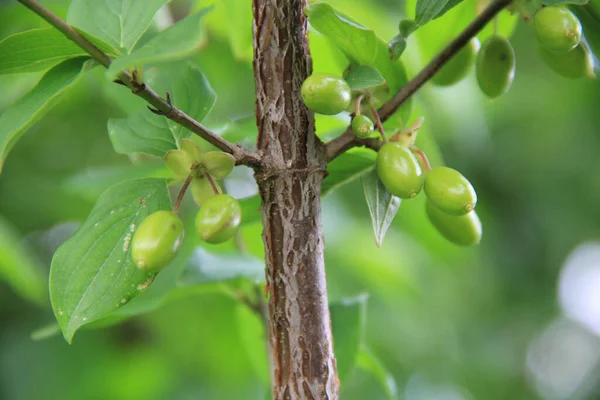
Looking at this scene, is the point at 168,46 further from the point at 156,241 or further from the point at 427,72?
the point at 427,72

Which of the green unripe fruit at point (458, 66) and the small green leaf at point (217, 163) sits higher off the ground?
the green unripe fruit at point (458, 66)

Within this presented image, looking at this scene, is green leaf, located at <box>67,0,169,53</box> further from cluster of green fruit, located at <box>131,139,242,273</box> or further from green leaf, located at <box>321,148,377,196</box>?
green leaf, located at <box>321,148,377,196</box>

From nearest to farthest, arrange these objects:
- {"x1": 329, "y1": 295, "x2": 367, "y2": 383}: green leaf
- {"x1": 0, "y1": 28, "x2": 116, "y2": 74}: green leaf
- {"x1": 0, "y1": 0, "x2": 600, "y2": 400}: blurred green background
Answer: {"x1": 0, "y1": 28, "x2": 116, "y2": 74}: green leaf < {"x1": 329, "y1": 295, "x2": 367, "y2": 383}: green leaf < {"x1": 0, "y1": 0, "x2": 600, "y2": 400}: blurred green background

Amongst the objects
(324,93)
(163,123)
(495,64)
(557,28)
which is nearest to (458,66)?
(495,64)

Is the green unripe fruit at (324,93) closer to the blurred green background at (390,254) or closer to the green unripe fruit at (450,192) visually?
the green unripe fruit at (450,192)

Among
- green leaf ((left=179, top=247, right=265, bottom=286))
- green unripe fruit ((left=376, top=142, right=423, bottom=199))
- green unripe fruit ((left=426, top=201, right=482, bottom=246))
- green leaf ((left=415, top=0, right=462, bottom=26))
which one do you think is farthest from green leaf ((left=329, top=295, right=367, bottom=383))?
green leaf ((left=415, top=0, right=462, bottom=26))

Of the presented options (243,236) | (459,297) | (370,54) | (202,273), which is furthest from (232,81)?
(459,297)

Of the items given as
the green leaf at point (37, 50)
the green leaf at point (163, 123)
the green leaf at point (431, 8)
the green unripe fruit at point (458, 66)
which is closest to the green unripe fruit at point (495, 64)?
the green unripe fruit at point (458, 66)

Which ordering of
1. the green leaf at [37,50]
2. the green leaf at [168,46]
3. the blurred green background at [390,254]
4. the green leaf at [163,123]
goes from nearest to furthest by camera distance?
1. the green leaf at [168,46]
2. the green leaf at [37,50]
3. the green leaf at [163,123]
4. the blurred green background at [390,254]
